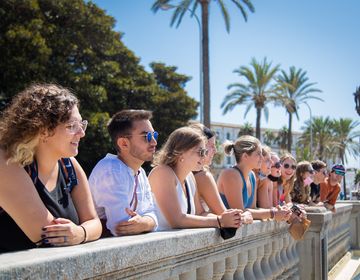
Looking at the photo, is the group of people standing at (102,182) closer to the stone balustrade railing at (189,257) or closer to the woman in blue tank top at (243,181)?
the woman in blue tank top at (243,181)

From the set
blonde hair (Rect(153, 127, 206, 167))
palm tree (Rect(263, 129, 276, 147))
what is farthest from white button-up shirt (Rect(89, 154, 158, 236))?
palm tree (Rect(263, 129, 276, 147))

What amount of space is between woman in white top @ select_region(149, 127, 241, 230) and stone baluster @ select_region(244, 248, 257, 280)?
523 millimetres

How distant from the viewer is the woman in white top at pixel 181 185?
3.24 metres

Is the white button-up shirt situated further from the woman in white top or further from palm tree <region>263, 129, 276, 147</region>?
palm tree <region>263, 129, 276, 147</region>

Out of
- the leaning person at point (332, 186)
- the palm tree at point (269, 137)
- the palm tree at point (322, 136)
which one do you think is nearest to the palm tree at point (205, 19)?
the leaning person at point (332, 186)

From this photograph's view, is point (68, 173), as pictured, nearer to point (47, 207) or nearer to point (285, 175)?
point (47, 207)

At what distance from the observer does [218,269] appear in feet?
10.4

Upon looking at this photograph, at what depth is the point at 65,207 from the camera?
2588 mm

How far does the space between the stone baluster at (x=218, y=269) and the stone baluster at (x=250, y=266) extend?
646 millimetres

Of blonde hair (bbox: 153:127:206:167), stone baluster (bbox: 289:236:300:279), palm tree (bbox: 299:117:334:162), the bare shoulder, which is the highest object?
palm tree (bbox: 299:117:334:162)

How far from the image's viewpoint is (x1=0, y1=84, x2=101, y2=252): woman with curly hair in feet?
7.23

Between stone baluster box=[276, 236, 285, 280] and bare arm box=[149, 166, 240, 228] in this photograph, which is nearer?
bare arm box=[149, 166, 240, 228]

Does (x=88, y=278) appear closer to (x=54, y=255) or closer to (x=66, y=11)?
(x=54, y=255)

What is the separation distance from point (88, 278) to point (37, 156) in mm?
938
